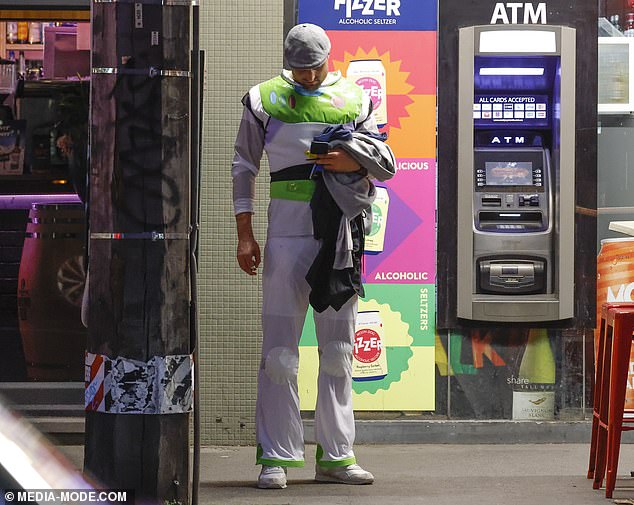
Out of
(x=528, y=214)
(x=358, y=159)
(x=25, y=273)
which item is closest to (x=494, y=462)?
(x=528, y=214)

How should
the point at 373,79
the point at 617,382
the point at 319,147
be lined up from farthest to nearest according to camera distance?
the point at 373,79
the point at 319,147
the point at 617,382

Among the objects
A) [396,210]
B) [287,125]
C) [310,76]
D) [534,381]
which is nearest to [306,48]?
[310,76]

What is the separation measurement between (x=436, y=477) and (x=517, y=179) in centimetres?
196

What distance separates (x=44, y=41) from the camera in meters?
8.61

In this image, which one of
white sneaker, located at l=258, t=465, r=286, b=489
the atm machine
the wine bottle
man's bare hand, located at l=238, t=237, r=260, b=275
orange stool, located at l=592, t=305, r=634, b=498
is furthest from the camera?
the wine bottle

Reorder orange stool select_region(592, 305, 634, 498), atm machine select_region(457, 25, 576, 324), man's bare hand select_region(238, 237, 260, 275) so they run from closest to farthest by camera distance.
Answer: orange stool select_region(592, 305, 634, 498), man's bare hand select_region(238, 237, 260, 275), atm machine select_region(457, 25, 576, 324)

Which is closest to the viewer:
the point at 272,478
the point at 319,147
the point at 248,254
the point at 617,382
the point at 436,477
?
the point at 617,382

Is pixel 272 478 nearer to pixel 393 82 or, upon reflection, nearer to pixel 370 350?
pixel 370 350

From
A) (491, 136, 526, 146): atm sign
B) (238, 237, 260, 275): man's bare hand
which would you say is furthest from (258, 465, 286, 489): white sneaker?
(491, 136, 526, 146): atm sign

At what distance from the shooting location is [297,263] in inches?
226

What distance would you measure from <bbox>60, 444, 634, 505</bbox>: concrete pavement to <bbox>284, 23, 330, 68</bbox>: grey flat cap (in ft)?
6.49

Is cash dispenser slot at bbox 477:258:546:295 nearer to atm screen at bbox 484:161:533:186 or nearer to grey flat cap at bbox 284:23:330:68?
atm screen at bbox 484:161:533:186

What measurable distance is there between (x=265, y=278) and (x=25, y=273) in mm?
2799

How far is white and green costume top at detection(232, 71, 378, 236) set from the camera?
18.8 ft
